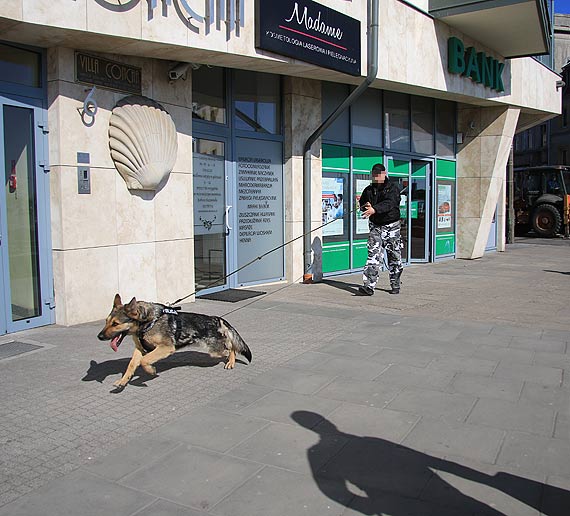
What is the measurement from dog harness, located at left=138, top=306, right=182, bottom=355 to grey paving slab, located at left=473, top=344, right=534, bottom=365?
2.79 metres

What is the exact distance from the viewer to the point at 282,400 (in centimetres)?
457

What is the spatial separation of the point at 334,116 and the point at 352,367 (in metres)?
5.42

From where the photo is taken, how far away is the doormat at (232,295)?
28.6ft

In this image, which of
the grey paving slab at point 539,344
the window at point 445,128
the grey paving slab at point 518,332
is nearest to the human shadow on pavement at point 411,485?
the grey paving slab at point 539,344

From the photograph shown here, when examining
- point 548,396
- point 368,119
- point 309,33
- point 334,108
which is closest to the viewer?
point 548,396

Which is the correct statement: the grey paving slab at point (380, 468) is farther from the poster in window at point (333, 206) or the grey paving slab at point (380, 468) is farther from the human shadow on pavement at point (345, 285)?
the poster in window at point (333, 206)

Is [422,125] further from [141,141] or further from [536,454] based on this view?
[536,454]

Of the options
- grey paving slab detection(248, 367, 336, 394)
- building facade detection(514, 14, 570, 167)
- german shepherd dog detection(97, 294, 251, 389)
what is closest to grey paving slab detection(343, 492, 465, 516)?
grey paving slab detection(248, 367, 336, 394)

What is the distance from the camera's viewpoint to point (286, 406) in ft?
14.5

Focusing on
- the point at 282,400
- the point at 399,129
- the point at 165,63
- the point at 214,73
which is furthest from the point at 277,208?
the point at 282,400

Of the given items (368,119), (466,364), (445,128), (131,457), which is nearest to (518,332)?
(466,364)

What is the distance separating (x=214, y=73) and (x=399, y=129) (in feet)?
16.6

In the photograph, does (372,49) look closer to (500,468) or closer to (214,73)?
(214,73)

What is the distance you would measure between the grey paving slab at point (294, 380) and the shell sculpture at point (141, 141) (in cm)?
330
